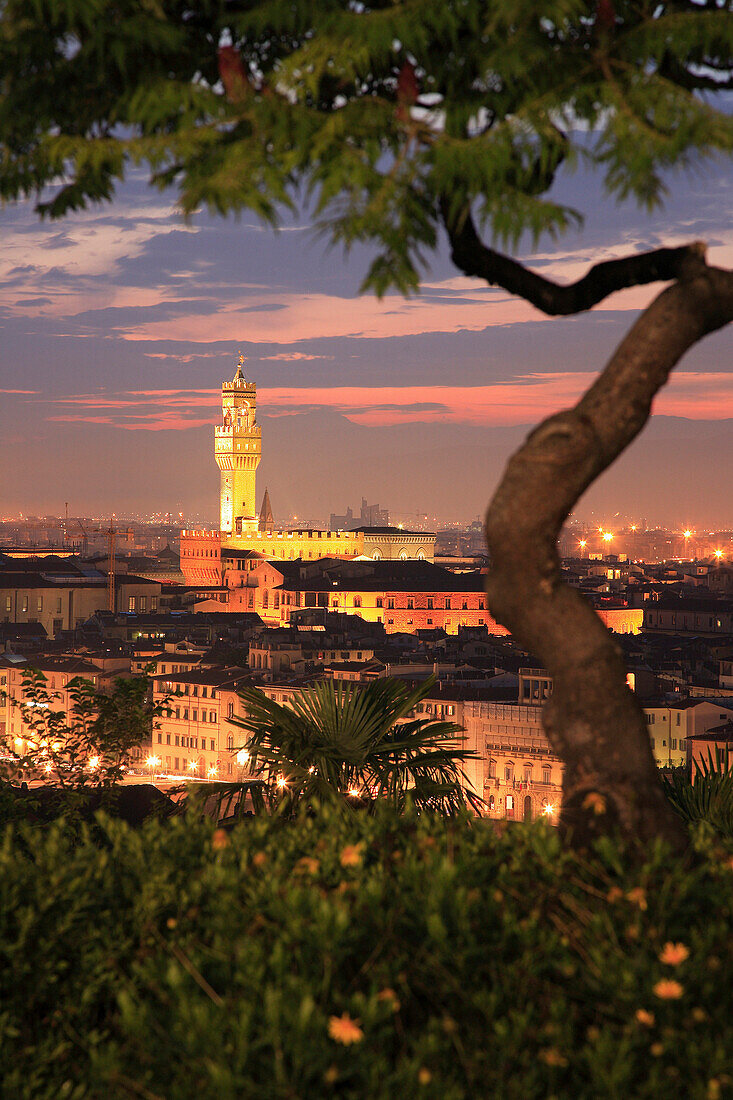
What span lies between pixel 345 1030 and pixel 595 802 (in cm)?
103

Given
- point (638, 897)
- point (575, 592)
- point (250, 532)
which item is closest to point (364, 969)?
point (638, 897)

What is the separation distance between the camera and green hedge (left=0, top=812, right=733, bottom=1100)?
2.31 meters

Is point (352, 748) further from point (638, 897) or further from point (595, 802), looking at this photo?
point (638, 897)

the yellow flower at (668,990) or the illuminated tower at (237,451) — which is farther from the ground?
the illuminated tower at (237,451)

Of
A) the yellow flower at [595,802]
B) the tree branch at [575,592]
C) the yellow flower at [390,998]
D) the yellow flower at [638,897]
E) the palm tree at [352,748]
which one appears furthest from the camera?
the palm tree at [352,748]

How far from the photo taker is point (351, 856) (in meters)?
2.83

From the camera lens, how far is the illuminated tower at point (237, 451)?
118 meters

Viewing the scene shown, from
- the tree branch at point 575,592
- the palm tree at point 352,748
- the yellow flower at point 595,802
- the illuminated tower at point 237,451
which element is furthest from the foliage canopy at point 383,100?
the illuminated tower at point 237,451

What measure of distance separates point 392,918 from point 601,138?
69.7 inches

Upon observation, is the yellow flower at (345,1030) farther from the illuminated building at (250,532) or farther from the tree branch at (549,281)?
the illuminated building at (250,532)

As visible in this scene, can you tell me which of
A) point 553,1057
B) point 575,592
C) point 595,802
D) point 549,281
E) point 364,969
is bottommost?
point 553,1057

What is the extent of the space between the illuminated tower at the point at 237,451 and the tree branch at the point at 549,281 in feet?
371

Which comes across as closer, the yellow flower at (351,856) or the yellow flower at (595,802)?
the yellow flower at (351,856)

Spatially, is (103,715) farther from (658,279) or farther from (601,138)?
(601,138)
